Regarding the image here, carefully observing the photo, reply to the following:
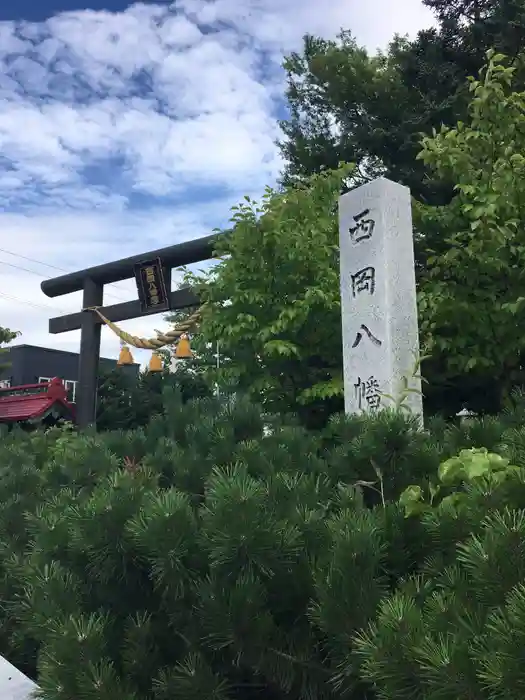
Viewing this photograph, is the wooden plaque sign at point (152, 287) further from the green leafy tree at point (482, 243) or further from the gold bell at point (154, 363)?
the green leafy tree at point (482, 243)

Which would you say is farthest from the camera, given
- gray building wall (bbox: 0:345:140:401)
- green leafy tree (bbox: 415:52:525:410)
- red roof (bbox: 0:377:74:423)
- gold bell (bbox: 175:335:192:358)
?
gray building wall (bbox: 0:345:140:401)

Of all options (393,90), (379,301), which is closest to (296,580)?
(379,301)

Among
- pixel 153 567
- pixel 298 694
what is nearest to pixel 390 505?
pixel 298 694

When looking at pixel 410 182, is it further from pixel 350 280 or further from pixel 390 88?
pixel 350 280

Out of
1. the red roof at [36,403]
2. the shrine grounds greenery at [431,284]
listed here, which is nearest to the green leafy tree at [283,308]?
the shrine grounds greenery at [431,284]

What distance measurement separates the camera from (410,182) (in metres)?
10.6

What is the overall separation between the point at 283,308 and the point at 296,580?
3.99 meters

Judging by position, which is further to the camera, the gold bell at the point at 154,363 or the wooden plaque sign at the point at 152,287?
the gold bell at the point at 154,363

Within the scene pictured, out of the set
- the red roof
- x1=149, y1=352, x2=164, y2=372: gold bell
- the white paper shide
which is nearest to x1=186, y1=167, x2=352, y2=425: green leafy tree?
Answer: the white paper shide

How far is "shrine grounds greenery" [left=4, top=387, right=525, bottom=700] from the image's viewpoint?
1.28 metres

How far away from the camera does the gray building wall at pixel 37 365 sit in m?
26.1

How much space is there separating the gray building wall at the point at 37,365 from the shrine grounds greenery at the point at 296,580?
77.9ft

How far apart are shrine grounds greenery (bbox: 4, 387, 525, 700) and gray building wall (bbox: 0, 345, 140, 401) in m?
23.7

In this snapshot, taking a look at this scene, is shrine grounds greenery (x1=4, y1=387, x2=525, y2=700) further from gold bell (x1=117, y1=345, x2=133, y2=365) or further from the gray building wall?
the gray building wall
